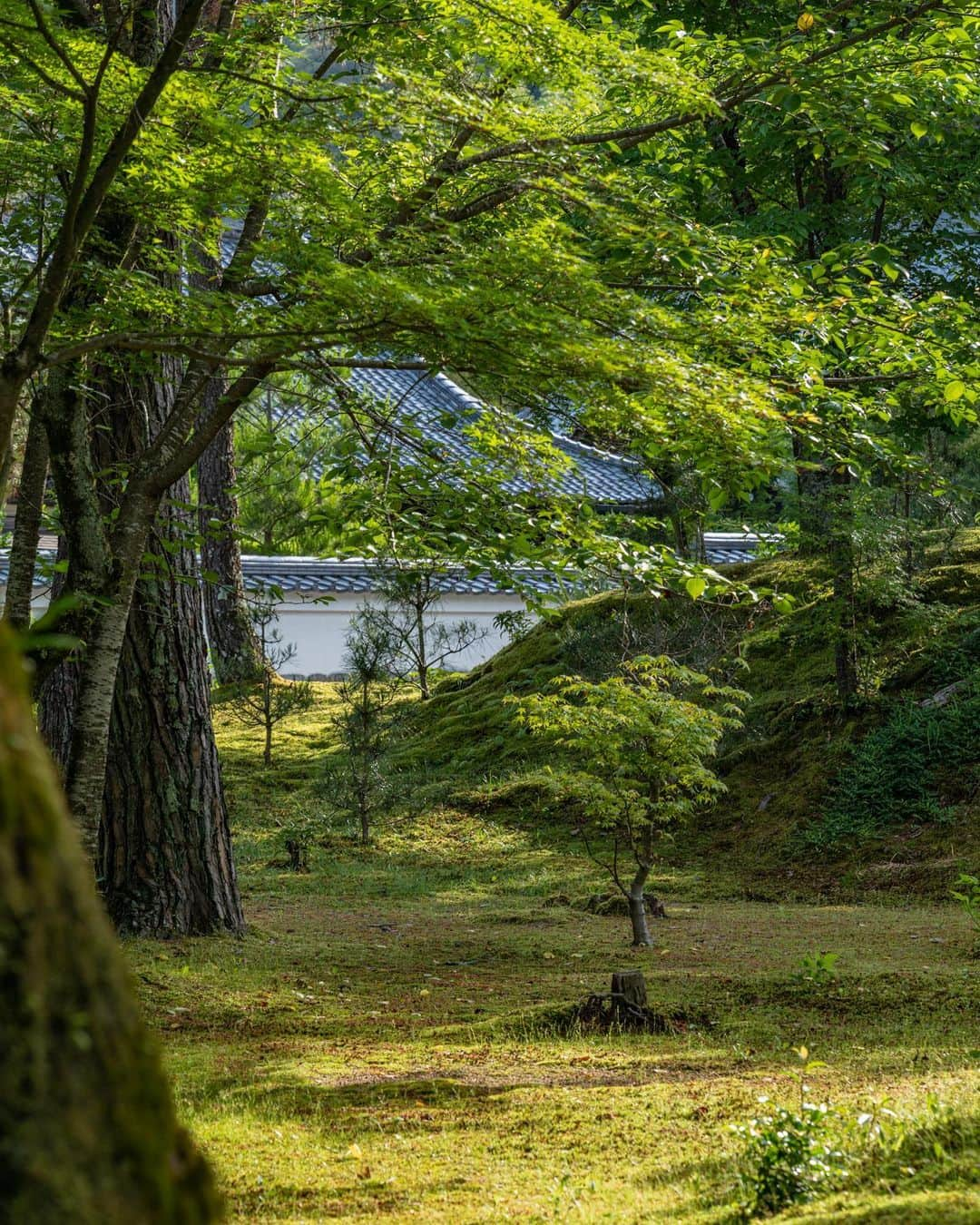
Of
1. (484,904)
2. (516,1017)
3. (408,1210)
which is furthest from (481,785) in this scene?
(408,1210)

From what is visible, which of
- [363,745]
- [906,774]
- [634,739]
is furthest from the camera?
[363,745]

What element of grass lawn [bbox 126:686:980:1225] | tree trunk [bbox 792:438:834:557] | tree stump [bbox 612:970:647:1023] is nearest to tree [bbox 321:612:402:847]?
grass lawn [bbox 126:686:980:1225]

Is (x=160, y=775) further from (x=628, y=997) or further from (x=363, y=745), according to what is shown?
(x=363, y=745)

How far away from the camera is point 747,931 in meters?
8.45

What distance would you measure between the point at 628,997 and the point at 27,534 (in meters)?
3.27

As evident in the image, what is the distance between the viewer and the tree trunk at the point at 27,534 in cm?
497

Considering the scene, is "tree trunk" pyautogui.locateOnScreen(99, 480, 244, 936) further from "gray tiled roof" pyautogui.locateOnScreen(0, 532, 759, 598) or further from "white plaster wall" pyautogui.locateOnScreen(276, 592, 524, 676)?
"white plaster wall" pyautogui.locateOnScreen(276, 592, 524, 676)

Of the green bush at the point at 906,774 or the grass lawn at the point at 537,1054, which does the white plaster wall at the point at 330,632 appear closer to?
the green bush at the point at 906,774

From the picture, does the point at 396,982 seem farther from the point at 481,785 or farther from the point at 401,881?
the point at 481,785

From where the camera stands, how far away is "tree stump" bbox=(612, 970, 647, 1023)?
5719 millimetres

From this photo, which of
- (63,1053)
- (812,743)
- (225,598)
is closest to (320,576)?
(225,598)

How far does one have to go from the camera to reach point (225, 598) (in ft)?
51.2

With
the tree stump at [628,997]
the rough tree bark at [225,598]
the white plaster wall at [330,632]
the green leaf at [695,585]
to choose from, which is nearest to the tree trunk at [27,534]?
the green leaf at [695,585]

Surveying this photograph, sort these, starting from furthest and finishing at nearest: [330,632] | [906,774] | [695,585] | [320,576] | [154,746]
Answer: [320,576]
[330,632]
[906,774]
[154,746]
[695,585]
